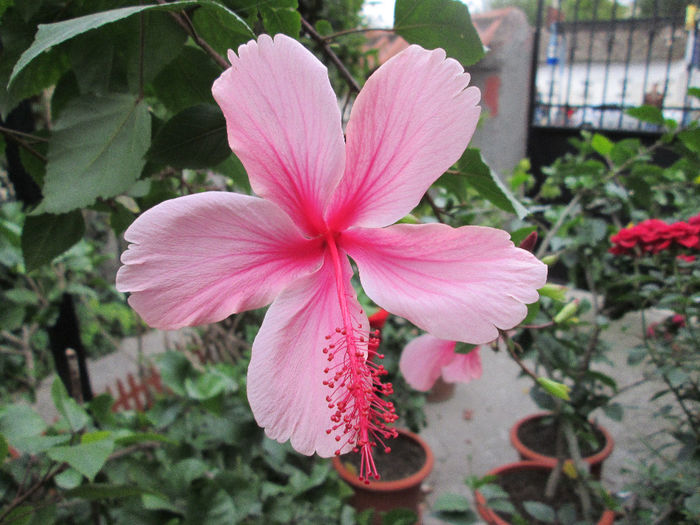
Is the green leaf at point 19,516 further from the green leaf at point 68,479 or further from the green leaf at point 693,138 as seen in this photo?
the green leaf at point 693,138

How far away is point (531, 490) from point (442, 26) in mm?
1782

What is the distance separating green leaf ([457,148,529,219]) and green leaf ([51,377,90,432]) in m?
0.71

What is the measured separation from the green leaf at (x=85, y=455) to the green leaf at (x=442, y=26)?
0.62 meters

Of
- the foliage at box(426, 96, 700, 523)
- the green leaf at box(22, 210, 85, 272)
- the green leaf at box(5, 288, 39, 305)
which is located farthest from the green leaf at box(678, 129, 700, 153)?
the green leaf at box(5, 288, 39, 305)

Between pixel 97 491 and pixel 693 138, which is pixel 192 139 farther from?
pixel 693 138

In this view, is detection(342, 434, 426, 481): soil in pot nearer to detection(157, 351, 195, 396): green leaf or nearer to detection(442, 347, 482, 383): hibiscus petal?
detection(157, 351, 195, 396): green leaf

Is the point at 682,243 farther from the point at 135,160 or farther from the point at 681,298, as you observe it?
the point at 135,160

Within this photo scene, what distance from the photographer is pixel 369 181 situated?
351mm

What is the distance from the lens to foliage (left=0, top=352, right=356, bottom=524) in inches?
30.9

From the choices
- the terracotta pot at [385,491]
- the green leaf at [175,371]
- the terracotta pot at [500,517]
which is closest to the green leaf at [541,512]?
the terracotta pot at [500,517]

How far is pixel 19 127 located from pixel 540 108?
386cm

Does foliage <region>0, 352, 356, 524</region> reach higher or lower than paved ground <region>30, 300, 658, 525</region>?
higher

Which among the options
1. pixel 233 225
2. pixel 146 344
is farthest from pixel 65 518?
pixel 146 344

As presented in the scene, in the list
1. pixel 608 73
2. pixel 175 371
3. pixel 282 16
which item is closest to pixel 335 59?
pixel 282 16
